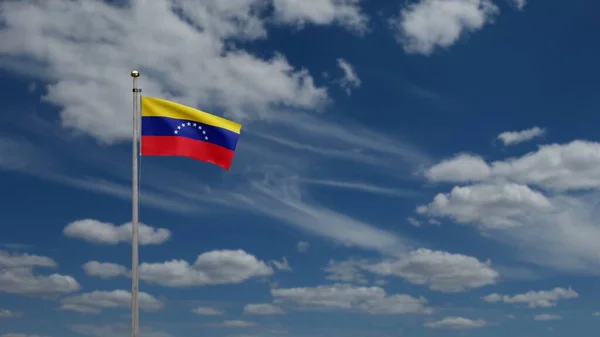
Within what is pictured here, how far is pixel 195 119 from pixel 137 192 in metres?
6.88

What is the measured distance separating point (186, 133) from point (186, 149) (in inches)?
39.6

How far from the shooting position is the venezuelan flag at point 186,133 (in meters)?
55.6

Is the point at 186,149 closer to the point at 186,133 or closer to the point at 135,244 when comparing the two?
the point at 186,133

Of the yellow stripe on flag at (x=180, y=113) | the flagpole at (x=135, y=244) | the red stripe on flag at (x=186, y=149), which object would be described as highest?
the yellow stripe on flag at (x=180, y=113)

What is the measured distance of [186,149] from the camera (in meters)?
56.2

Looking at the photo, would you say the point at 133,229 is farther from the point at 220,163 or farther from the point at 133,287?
the point at 220,163

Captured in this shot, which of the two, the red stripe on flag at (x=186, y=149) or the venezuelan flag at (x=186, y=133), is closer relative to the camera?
the red stripe on flag at (x=186, y=149)

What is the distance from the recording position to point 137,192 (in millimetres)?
52312

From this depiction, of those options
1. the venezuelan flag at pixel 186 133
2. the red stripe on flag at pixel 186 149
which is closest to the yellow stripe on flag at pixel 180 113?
the venezuelan flag at pixel 186 133

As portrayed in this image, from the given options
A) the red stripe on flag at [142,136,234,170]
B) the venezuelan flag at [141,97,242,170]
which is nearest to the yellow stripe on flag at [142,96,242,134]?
the venezuelan flag at [141,97,242,170]

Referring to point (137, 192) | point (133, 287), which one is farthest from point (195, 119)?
point (133, 287)

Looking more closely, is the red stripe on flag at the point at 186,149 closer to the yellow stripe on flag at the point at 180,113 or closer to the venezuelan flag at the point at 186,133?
the venezuelan flag at the point at 186,133

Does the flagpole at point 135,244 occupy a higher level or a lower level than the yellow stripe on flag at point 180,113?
lower

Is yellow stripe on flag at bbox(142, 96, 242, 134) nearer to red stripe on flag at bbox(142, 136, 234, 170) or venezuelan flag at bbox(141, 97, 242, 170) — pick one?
venezuelan flag at bbox(141, 97, 242, 170)
